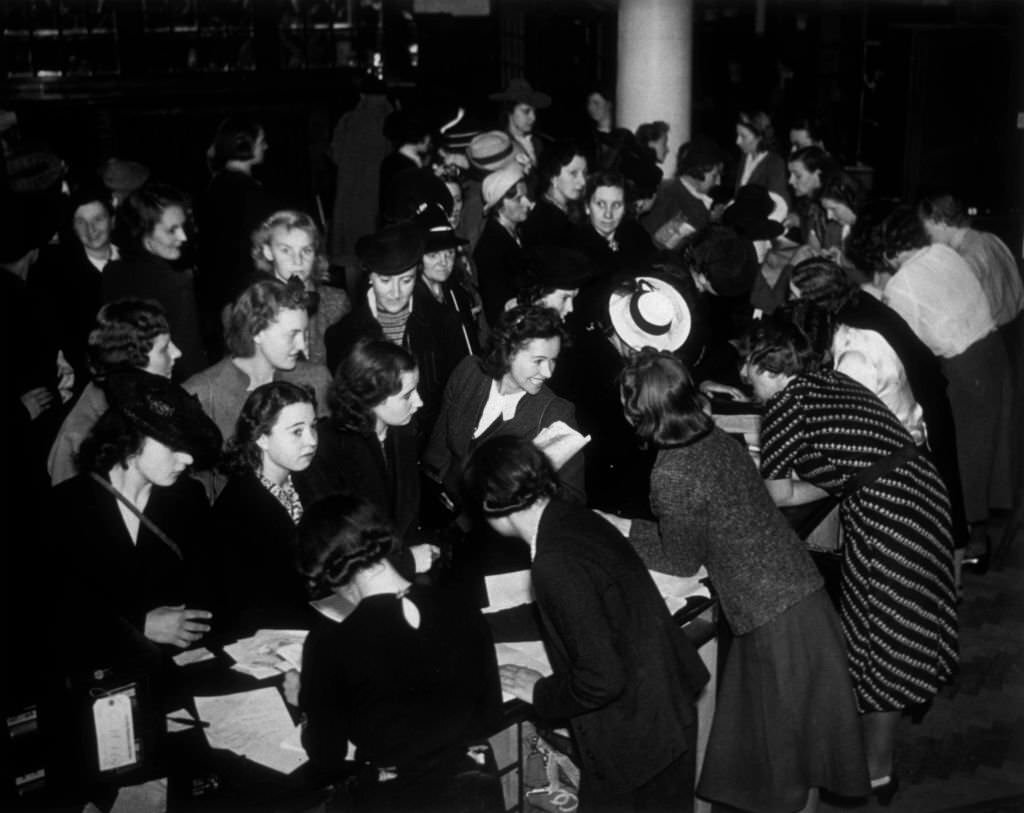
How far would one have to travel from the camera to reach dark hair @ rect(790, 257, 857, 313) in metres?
4.47

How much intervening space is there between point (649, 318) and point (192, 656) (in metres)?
2.10

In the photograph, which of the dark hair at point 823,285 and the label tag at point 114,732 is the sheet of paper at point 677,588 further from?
the label tag at point 114,732

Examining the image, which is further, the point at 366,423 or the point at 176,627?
the point at 366,423

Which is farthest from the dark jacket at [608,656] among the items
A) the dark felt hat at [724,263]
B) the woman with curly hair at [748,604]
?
the dark felt hat at [724,263]

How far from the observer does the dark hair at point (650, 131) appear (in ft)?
28.8

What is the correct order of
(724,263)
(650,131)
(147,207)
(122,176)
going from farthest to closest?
(650,131)
(122,176)
(724,263)
(147,207)

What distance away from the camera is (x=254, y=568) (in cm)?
345

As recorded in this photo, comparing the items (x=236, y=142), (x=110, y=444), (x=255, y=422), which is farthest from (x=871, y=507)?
(x=236, y=142)

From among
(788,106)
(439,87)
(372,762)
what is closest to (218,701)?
(372,762)

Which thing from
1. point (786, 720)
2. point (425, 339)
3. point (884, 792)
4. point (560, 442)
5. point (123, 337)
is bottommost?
point (884, 792)

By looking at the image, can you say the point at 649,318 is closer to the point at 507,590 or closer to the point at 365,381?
the point at 365,381

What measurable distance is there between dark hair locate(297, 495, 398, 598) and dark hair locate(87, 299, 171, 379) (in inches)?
53.1

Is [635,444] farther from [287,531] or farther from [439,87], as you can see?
[439,87]

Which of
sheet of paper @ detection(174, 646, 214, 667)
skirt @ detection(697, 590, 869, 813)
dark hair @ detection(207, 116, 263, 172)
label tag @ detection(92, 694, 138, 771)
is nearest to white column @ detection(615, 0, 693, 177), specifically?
dark hair @ detection(207, 116, 263, 172)
